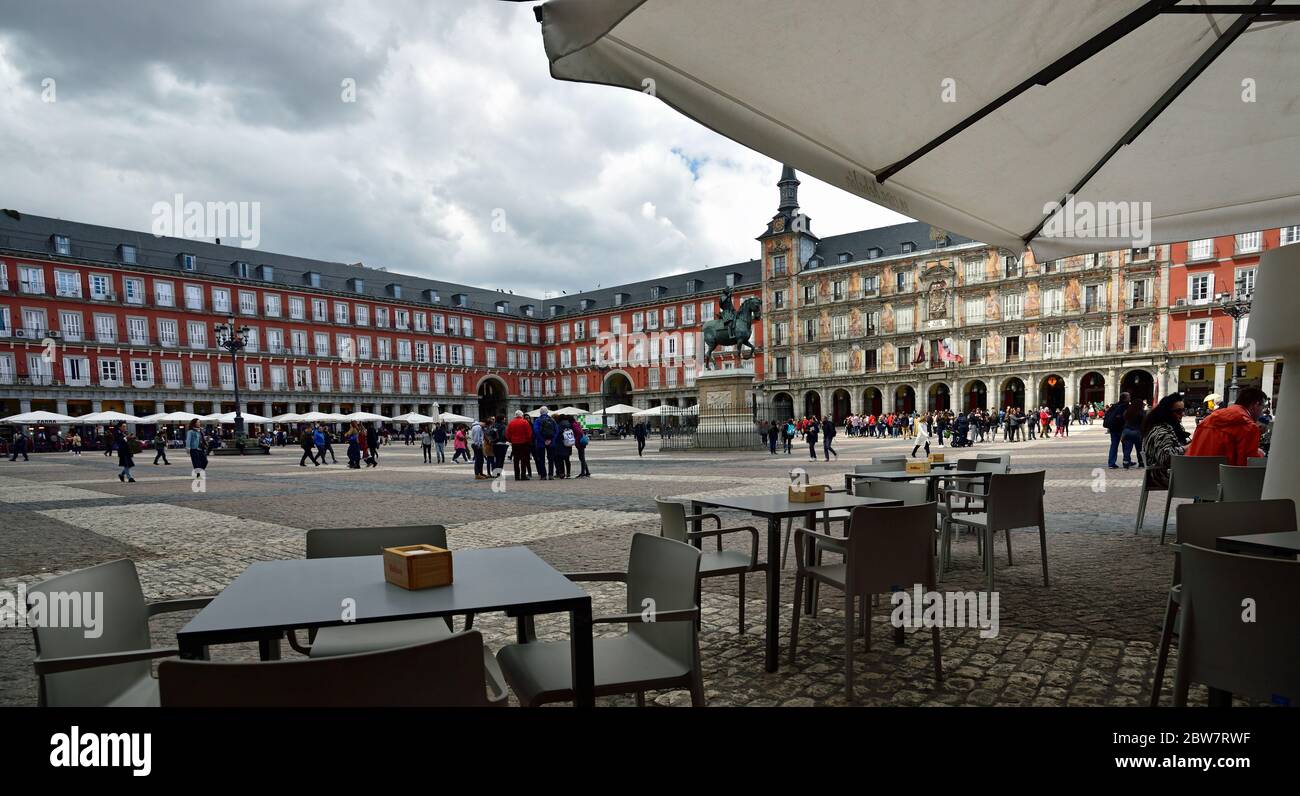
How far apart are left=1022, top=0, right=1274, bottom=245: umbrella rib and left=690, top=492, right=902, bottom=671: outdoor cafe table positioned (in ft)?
7.26

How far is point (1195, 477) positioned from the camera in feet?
18.2

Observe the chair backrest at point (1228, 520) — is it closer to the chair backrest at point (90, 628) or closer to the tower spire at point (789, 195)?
the chair backrest at point (90, 628)


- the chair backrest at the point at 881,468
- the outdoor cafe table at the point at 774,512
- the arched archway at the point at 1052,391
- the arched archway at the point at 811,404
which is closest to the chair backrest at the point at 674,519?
the outdoor cafe table at the point at 774,512

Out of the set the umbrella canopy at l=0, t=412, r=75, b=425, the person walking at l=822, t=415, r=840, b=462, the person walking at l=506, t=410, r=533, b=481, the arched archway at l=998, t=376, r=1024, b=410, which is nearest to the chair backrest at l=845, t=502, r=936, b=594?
the person walking at l=506, t=410, r=533, b=481

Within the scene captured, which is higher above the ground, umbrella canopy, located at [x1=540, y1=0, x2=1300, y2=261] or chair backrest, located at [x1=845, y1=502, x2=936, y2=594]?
umbrella canopy, located at [x1=540, y1=0, x2=1300, y2=261]

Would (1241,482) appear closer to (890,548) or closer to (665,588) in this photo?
(890,548)

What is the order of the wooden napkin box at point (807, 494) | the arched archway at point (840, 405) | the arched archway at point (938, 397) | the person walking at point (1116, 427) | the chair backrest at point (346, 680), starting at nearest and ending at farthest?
the chair backrest at point (346, 680) → the wooden napkin box at point (807, 494) → the person walking at point (1116, 427) → the arched archway at point (938, 397) → the arched archway at point (840, 405)

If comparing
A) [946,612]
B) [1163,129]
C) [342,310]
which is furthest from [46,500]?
[342,310]

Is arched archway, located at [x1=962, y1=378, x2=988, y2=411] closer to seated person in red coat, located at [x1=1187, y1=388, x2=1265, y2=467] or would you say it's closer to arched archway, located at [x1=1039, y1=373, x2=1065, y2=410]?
arched archway, located at [x1=1039, y1=373, x2=1065, y2=410]

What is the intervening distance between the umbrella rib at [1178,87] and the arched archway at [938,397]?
45424 mm

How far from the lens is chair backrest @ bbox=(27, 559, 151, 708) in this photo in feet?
6.14

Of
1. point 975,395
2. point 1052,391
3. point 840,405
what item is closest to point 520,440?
point 1052,391

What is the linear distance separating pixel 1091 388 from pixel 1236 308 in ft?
60.9

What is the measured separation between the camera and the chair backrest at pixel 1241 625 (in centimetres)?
184
